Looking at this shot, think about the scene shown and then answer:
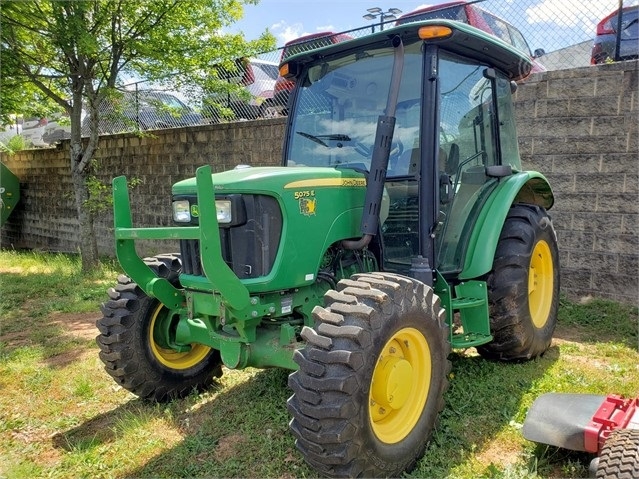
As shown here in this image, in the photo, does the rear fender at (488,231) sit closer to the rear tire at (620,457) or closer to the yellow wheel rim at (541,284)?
the yellow wheel rim at (541,284)

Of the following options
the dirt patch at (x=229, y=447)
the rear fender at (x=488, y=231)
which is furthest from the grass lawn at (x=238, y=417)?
the rear fender at (x=488, y=231)

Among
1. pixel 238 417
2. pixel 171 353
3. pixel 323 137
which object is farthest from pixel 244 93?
pixel 238 417

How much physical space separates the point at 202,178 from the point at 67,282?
6.07 meters

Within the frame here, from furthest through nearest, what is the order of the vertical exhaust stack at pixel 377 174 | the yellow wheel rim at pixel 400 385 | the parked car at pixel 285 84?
1. the parked car at pixel 285 84
2. the vertical exhaust stack at pixel 377 174
3. the yellow wheel rim at pixel 400 385

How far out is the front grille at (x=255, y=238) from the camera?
263 centimetres

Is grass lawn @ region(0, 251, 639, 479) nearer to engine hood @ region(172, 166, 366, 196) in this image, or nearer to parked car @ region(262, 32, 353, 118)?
engine hood @ region(172, 166, 366, 196)

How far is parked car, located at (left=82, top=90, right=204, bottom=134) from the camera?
8.22 m

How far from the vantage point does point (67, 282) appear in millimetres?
7469

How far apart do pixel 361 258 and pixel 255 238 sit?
2.40 ft

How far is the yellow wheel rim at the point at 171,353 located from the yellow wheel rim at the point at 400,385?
145 cm

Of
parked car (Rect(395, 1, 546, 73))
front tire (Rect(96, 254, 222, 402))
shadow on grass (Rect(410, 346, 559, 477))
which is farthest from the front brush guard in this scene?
parked car (Rect(395, 1, 546, 73))

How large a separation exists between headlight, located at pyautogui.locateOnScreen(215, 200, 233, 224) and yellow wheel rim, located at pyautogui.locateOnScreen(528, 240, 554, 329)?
7.68 feet

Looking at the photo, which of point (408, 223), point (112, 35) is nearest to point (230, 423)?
point (408, 223)

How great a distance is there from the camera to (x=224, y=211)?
8.63 feet
